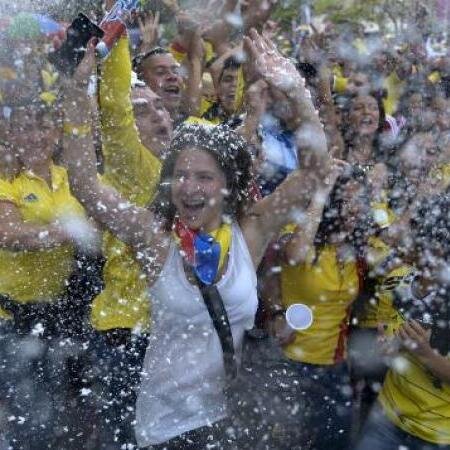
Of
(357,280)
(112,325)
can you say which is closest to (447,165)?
(357,280)

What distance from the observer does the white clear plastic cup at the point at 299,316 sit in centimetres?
338

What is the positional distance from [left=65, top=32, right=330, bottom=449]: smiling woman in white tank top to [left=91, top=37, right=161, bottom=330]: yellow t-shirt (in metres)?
0.21

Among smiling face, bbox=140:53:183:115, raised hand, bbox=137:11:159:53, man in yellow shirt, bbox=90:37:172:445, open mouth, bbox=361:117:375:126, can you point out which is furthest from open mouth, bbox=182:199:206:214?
raised hand, bbox=137:11:159:53

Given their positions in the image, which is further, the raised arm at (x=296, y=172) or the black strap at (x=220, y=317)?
the raised arm at (x=296, y=172)

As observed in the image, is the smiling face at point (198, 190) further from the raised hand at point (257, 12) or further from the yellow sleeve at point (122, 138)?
the raised hand at point (257, 12)

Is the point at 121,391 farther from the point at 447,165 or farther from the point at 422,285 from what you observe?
the point at 447,165

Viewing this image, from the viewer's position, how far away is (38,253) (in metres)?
3.36

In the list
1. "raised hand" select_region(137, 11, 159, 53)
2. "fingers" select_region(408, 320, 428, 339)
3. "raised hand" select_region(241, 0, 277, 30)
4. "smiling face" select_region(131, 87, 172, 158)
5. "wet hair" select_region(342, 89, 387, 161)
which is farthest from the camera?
"raised hand" select_region(137, 11, 159, 53)

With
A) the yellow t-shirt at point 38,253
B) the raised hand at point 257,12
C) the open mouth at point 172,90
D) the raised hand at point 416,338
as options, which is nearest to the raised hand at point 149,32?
the open mouth at point 172,90

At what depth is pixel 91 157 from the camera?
8.89 feet

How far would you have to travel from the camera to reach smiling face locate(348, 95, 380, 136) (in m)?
4.71

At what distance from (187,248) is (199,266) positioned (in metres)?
0.08

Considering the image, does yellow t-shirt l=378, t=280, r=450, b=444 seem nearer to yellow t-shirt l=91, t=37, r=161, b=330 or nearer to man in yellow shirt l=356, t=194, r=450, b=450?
man in yellow shirt l=356, t=194, r=450, b=450

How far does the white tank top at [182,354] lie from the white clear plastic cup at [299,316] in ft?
2.11
